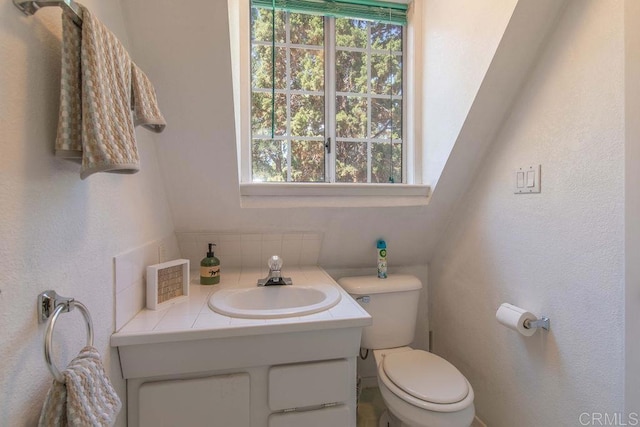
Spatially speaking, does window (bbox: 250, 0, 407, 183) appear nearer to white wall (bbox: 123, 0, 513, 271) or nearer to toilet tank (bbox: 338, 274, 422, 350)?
white wall (bbox: 123, 0, 513, 271)

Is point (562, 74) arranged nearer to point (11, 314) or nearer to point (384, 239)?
point (384, 239)

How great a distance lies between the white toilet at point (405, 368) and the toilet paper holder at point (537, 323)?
344 millimetres

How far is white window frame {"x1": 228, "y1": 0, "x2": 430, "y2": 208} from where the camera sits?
147 cm

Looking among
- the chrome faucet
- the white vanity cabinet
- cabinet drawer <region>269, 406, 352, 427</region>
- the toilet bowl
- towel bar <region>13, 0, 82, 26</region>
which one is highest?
towel bar <region>13, 0, 82, 26</region>

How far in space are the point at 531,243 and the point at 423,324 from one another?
99cm

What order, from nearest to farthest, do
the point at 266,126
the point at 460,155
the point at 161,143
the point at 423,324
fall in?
1. the point at 161,143
2. the point at 460,155
3. the point at 266,126
4. the point at 423,324

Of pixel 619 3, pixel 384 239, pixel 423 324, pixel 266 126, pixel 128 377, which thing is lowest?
pixel 423 324

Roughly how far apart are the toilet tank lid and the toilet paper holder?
0.56 m

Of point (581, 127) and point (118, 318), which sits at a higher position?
point (581, 127)

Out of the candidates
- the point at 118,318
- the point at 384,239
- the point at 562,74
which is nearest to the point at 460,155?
the point at 562,74

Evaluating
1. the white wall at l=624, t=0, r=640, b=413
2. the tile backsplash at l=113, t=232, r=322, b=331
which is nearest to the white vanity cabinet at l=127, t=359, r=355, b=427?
the tile backsplash at l=113, t=232, r=322, b=331

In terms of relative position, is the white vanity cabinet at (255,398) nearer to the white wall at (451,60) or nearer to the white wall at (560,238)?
the white wall at (560,238)

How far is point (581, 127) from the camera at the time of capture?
96 centimetres

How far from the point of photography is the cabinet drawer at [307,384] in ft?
3.28
